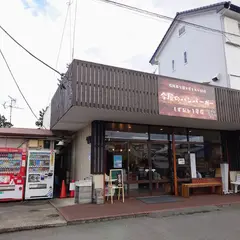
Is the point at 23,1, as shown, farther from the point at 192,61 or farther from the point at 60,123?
the point at 192,61

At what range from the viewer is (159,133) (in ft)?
35.7

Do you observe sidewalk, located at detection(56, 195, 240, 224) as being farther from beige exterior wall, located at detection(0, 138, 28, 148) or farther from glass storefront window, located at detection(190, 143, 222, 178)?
beige exterior wall, located at detection(0, 138, 28, 148)

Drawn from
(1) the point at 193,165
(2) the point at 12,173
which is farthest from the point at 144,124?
(2) the point at 12,173

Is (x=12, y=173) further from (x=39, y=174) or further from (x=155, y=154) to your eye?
(x=155, y=154)

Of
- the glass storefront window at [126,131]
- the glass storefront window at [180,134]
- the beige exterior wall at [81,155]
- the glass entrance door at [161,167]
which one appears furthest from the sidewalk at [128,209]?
the glass storefront window at [180,134]

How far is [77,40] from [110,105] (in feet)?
11.2

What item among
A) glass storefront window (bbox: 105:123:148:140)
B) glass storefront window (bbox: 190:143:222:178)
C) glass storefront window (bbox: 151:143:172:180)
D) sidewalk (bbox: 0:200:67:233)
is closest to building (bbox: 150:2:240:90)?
glass storefront window (bbox: 190:143:222:178)

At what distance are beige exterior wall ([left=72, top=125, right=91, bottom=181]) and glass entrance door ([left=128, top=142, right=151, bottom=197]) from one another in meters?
1.80

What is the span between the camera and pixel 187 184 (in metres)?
10.3

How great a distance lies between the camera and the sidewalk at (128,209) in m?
6.72

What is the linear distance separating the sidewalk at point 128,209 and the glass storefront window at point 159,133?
295 centimetres

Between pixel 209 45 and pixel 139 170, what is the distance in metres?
9.34

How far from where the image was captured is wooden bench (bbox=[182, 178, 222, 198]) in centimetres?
1015

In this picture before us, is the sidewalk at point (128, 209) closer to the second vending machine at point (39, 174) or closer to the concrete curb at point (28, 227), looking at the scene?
the concrete curb at point (28, 227)
